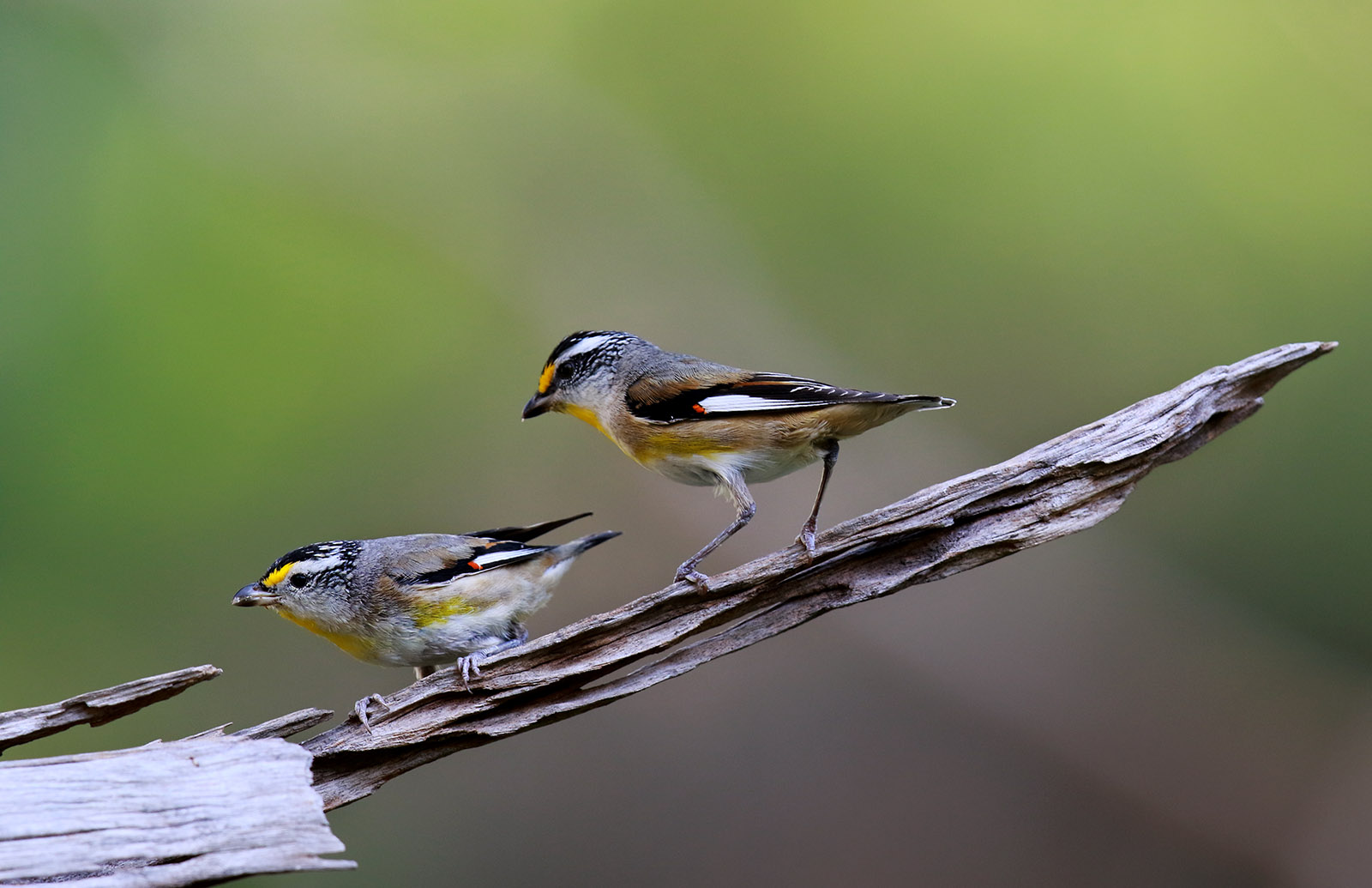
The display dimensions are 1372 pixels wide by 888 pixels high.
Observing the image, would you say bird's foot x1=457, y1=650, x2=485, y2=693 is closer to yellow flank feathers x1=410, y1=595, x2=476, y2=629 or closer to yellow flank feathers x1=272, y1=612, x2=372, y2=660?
yellow flank feathers x1=410, y1=595, x2=476, y2=629

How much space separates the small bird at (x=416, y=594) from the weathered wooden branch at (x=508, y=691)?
281 millimetres

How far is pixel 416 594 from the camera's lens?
2.71 meters

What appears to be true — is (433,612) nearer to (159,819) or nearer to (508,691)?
(508,691)

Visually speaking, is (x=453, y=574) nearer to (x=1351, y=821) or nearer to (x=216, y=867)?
(x=216, y=867)

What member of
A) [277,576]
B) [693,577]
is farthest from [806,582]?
[277,576]

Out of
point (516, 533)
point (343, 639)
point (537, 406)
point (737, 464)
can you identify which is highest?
point (537, 406)

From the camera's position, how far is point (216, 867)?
1990mm

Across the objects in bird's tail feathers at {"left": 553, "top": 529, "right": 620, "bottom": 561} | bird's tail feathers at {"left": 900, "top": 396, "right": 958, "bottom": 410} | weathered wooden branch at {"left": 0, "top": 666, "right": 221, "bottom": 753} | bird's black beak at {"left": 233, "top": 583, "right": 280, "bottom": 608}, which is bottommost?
bird's tail feathers at {"left": 900, "top": 396, "right": 958, "bottom": 410}

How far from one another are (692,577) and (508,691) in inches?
20.9

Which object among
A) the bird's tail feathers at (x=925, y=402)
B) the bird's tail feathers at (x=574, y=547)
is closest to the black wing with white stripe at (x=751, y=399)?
the bird's tail feathers at (x=925, y=402)

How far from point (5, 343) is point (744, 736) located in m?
4.03

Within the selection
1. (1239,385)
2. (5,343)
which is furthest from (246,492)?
(1239,385)

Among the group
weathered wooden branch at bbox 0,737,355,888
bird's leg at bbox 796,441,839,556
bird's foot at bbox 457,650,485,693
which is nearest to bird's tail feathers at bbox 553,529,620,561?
bird's foot at bbox 457,650,485,693

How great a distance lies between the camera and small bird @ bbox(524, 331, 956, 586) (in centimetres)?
242
